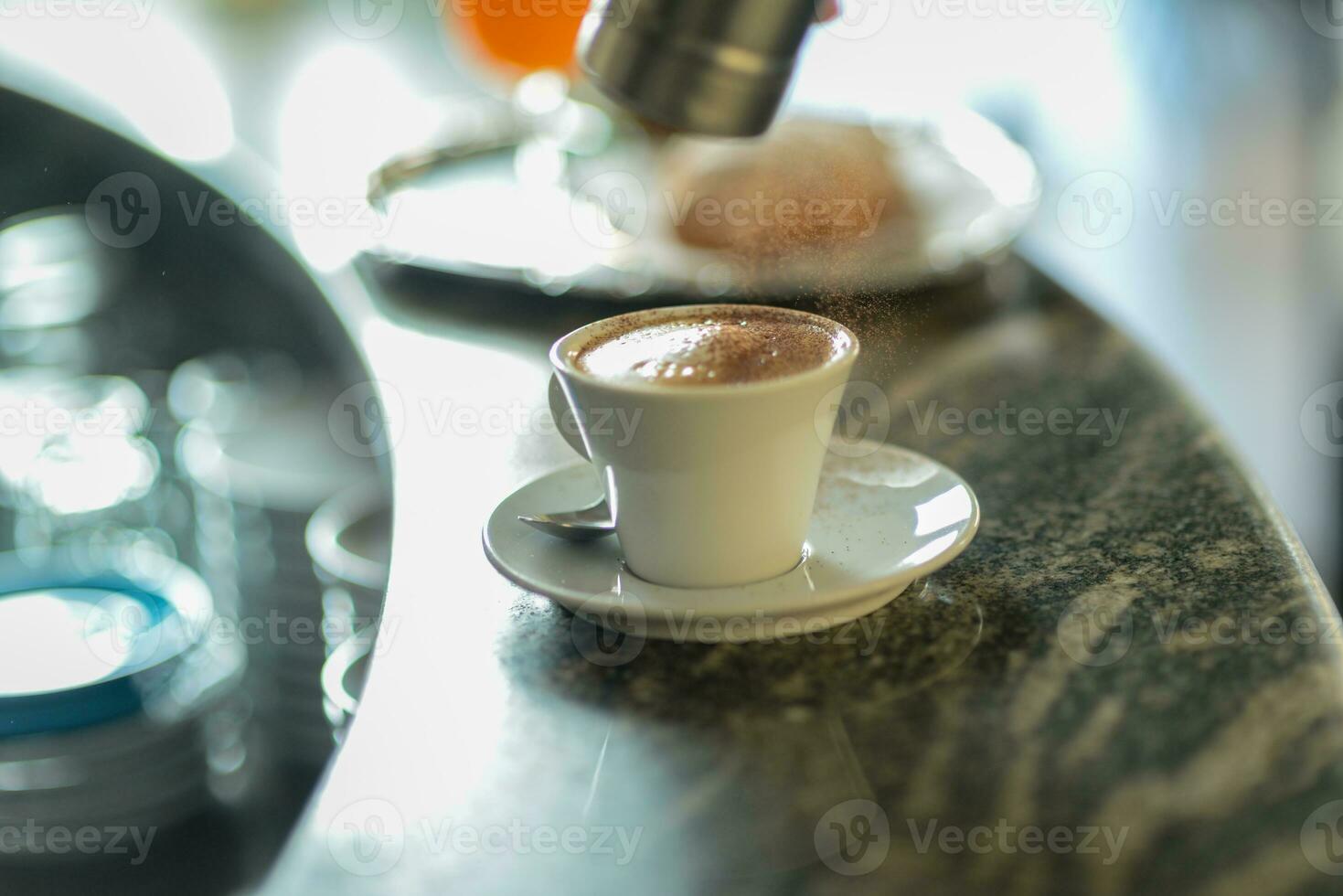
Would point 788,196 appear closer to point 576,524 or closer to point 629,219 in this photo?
point 629,219

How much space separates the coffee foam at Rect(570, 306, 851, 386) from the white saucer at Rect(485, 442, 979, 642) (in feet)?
0.29

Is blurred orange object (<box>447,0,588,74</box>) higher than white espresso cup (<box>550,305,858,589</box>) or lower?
lower

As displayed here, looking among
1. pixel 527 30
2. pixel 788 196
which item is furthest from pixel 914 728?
pixel 527 30

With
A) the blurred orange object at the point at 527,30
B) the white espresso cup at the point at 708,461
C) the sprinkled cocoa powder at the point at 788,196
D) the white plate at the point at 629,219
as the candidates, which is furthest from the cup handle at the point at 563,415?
the blurred orange object at the point at 527,30

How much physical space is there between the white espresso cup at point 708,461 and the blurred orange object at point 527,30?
1.19 metres

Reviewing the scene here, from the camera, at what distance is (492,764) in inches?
18.7

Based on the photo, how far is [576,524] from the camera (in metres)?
0.59

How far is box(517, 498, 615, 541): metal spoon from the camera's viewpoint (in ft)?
1.93

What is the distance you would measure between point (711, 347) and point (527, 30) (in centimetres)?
124

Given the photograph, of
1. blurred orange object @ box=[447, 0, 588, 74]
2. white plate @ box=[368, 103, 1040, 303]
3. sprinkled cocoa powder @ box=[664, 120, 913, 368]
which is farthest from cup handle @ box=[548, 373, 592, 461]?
blurred orange object @ box=[447, 0, 588, 74]

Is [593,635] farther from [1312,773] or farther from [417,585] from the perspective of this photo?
[1312,773]

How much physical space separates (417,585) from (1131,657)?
32 centimetres

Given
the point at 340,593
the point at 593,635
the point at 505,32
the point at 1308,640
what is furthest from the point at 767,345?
the point at 505,32

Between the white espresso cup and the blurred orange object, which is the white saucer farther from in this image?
the blurred orange object
